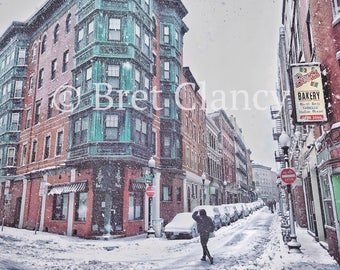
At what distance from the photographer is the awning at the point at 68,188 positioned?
17.8 metres

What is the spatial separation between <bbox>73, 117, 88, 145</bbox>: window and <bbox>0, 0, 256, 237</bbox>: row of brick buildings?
7 centimetres

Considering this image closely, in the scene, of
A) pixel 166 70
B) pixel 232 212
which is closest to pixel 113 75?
pixel 166 70

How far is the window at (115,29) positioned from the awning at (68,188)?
951 cm

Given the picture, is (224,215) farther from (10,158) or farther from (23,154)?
(10,158)

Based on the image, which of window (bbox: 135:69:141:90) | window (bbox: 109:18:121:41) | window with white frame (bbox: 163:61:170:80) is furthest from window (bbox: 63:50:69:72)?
window with white frame (bbox: 163:61:170:80)

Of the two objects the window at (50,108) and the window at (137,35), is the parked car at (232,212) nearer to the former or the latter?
the window at (137,35)

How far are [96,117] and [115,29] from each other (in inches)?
244

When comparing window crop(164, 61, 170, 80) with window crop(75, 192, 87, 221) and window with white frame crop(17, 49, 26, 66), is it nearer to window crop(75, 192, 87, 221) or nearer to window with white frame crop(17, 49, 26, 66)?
window crop(75, 192, 87, 221)

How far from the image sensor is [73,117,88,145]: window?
18.8 meters

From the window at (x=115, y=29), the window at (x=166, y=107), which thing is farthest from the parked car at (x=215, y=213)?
the window at (x=115, y=29)

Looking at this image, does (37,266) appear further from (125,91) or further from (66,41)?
(66,41)

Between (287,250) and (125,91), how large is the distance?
12717mm

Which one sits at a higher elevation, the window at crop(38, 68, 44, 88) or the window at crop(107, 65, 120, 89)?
the window at crop(38, 68, 44, 88)

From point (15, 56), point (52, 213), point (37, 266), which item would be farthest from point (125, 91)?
point (15, 56)
